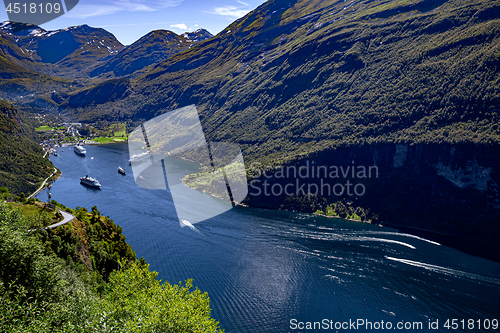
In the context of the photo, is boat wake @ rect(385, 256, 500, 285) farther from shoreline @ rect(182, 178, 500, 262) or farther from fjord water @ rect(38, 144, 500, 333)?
shoreline @ rect(182, 178, 500, 262)

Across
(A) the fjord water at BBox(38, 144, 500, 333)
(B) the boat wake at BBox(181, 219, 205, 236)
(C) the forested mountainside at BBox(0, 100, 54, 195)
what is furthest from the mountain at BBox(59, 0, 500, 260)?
(C) the forested mountainside at BBox(0, 100, 54, 195)

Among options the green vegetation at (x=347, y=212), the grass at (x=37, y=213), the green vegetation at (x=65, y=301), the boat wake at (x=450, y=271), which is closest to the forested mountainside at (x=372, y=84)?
the green vegetation at (x=347, y=212)

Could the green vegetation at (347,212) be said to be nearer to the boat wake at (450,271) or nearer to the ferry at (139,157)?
the boat wake at (450,271)

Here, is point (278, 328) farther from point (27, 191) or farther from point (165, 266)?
point (27, 191)

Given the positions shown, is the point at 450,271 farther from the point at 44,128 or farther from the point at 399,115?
the point at 44,128

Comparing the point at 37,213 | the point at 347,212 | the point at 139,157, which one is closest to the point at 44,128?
the point at 139,157

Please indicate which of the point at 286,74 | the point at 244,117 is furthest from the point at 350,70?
the point at 244,117
